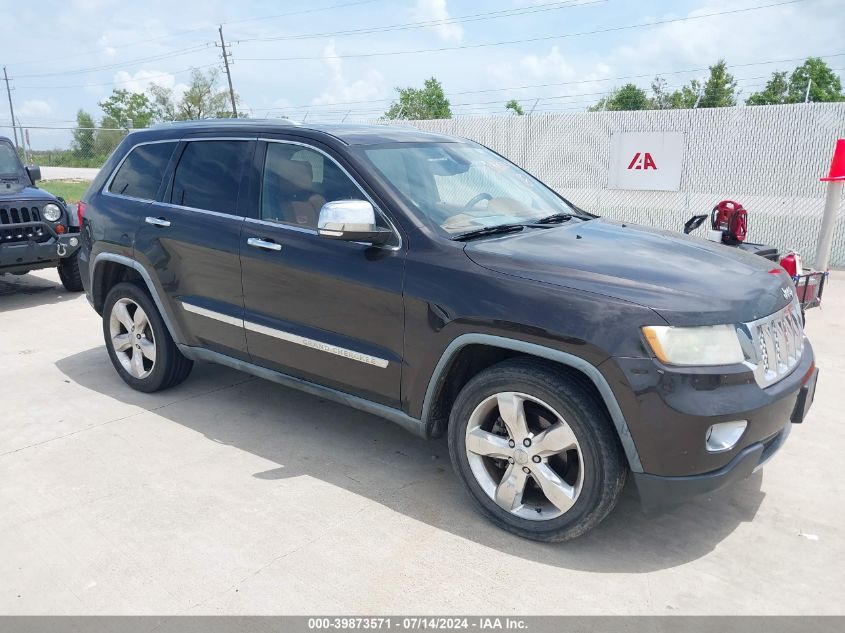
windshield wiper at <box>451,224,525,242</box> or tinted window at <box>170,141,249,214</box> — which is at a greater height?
tinted window at <box>170,141,249,214</box>

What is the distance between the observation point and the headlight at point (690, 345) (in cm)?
269

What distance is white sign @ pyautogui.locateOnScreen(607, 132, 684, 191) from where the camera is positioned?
11.4 m

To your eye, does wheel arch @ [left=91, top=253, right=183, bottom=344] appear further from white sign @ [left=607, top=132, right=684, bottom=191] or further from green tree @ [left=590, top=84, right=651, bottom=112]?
green tree @ [left=590, top=84, right=651, bottom=112]

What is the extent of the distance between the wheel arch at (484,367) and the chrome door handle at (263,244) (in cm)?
123

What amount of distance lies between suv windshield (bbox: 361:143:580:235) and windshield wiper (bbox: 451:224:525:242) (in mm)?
45

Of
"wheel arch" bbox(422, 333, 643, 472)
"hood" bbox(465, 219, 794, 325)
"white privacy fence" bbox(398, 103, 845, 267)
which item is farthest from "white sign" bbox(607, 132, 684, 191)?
"wheel arch" bbox(422, 333, 643, 472)

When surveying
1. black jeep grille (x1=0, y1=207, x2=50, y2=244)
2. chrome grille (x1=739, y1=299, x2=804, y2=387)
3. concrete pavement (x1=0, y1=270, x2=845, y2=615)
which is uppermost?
chrome grille (x1=739, y1=299, x2=804, y2=387)

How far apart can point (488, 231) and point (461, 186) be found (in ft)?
1.76

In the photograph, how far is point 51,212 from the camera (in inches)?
315

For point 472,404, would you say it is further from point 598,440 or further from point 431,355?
point 598,440

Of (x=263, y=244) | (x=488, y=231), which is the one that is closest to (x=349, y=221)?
(x=488, y=231)

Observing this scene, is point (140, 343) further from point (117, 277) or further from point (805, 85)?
point (805, 85)

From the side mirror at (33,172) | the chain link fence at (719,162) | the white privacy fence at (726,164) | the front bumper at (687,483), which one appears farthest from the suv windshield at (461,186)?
the white privacy fence at (726,164)

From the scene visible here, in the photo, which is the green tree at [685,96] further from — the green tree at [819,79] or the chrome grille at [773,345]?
the chrome grille at [773,345]
